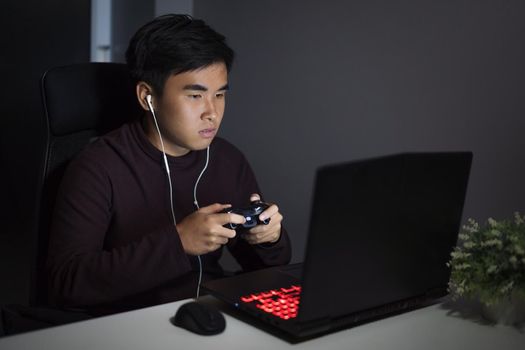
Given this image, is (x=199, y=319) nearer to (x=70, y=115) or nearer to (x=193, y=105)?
(x=193, y=105)

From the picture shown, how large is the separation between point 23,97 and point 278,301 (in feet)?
5.59

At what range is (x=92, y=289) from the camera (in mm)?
1411

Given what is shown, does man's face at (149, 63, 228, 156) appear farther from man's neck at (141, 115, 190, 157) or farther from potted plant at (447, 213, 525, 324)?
potted plant at (447, 213, 525, 324)

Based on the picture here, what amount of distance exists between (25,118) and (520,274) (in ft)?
6.44

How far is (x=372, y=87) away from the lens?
2.06 metres

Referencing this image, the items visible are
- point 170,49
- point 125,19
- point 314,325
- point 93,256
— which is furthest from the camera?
point 125,19

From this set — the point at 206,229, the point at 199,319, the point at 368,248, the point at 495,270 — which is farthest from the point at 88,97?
the point at 495,270

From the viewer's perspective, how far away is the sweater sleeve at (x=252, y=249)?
5.29 ft

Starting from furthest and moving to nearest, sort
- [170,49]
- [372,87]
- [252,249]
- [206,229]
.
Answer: [372,87] → [252,249] → [170,49] → [206,229]

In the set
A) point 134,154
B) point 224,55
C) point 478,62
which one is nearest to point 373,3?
point 478,62

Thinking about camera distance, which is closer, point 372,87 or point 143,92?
point 143,92

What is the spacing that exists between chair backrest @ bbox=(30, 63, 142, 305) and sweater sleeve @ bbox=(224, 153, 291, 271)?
0.37 metres

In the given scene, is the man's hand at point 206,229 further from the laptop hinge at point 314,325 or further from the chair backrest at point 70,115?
the chair backrest at point 70,115

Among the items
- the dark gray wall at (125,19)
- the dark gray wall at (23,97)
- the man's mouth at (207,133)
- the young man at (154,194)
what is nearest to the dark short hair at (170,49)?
the young man at (154,194)
